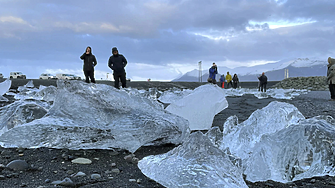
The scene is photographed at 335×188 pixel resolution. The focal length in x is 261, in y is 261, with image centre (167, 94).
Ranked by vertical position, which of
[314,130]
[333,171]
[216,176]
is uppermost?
[314,130]

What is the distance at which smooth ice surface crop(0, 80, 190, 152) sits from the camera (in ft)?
6.86

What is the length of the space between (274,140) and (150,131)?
3.24 feet

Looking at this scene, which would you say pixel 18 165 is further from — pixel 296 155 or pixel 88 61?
pixel 88 61

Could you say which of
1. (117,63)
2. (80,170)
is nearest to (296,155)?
(80,170)

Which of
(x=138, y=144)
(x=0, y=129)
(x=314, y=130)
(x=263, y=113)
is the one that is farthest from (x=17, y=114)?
(x=314, y=130)

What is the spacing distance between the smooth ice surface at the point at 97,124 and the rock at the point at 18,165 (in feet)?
0.85

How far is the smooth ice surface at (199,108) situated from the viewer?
3.21m

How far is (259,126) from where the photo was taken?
226cm

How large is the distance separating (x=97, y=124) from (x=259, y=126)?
54.7 inches

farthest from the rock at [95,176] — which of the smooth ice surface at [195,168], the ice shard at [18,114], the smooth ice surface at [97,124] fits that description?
the ice shard at [18,114]

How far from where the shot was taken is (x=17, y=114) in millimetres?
2625

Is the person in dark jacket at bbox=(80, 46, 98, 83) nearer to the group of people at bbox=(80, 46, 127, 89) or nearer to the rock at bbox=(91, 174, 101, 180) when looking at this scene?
the group of people at bbox=(80, 46, 127, 89)

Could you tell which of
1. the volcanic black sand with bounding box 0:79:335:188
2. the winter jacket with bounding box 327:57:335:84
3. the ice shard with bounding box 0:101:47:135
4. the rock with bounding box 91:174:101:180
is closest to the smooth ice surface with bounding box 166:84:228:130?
the volcanic black sand with bounding box 0:79:335:188

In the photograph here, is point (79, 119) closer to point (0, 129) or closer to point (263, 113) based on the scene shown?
point (0, 129)
